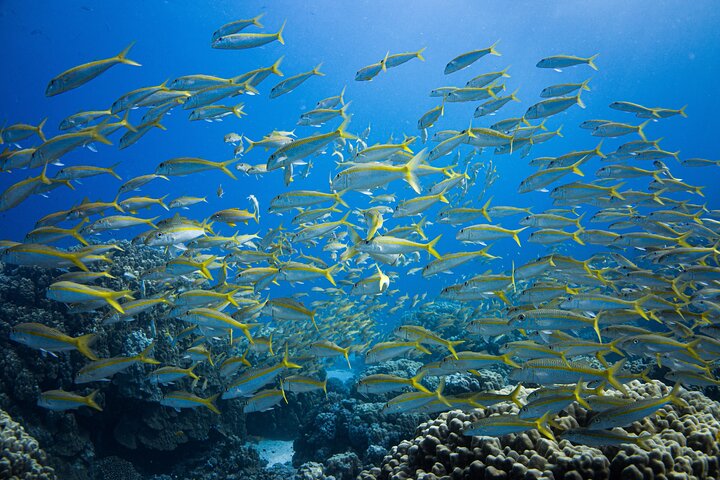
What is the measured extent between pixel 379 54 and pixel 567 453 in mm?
61441

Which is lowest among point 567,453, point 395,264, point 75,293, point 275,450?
point 275,450

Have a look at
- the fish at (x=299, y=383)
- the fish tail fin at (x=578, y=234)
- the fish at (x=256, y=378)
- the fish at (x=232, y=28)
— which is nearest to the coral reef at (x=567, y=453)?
the fish at (x=299, y=383)

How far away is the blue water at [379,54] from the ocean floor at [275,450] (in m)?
23.9

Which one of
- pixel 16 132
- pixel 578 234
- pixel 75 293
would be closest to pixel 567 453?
pixel 578 234

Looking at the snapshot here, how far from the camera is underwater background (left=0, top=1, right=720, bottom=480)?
429 cm

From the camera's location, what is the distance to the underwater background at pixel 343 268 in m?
4.29

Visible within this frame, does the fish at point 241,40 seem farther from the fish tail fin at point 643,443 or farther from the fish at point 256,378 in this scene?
the fish tail fin at point 643,443

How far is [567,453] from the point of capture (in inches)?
121

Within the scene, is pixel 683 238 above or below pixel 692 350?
above

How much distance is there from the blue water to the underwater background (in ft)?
1.24

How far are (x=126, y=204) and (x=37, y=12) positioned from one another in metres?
66.9

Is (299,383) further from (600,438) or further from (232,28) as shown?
(232,28)

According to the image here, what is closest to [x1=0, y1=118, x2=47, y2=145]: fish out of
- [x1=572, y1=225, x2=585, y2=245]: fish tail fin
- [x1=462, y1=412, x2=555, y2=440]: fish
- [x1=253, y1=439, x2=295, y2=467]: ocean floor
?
[x1=462, y1=412, x2=555, y2=440]: fish

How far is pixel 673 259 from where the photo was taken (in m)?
5.40
